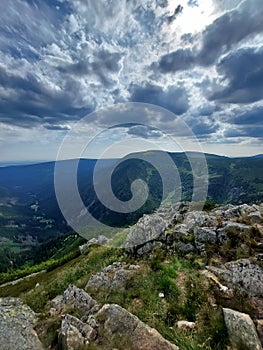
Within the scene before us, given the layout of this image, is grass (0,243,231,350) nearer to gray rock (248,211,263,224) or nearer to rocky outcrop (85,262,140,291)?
rocky outcrop (85,262,140,291)

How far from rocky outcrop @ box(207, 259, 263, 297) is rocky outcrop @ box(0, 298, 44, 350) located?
9.73 m

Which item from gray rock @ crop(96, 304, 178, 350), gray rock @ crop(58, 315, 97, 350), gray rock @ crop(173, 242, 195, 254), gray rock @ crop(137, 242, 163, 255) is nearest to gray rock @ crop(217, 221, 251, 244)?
gray rock @ crop(173, 242, 195, 254)

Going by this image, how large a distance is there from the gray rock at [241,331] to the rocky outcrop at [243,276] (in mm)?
3462

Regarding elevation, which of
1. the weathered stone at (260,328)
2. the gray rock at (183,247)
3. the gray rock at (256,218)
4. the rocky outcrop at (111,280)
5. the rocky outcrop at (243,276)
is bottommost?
the rocky outcrop at (111,280)

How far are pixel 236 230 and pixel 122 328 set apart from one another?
1304 centimetres

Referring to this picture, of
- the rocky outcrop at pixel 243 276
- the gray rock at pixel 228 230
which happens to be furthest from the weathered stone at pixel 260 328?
the gray rock at pixel 228 230

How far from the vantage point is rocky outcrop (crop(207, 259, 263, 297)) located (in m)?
11.3

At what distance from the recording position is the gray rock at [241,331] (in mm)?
7203

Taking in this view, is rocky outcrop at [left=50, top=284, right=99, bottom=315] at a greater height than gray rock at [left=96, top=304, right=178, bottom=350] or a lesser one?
lesser

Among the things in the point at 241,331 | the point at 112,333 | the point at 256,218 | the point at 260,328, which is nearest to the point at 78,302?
the point at 112,333

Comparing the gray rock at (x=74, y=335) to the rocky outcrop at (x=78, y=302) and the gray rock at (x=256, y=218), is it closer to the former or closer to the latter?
the rocky outcrop at (x=78, y=302)

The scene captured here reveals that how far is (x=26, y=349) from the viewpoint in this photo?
836cm

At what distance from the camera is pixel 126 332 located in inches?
320

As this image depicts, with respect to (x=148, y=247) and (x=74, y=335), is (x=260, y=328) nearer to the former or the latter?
(x=74, y=335)
